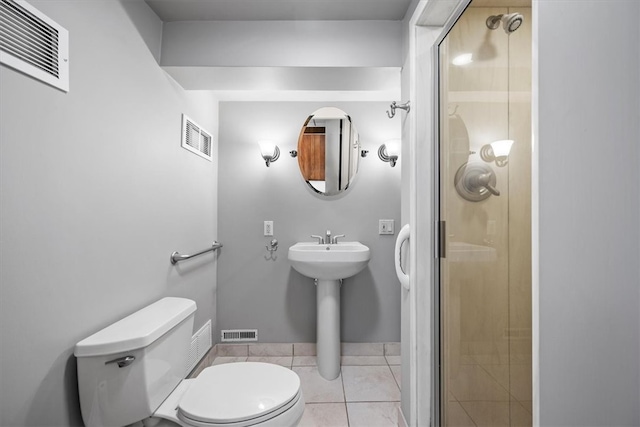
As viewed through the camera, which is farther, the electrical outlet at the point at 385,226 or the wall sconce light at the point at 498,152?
the electrical outlet at the point at 385,226

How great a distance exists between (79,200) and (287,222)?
4.67ft

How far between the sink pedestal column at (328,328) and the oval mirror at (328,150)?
2.42ft

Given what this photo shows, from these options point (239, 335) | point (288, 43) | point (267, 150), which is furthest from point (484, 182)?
point (239, 335)

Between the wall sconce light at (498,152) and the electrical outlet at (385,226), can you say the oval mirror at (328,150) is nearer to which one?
the electrical outlet at (385,226)

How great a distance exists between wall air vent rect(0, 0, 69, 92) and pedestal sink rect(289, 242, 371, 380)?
141 cm

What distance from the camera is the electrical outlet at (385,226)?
2260 millimetres

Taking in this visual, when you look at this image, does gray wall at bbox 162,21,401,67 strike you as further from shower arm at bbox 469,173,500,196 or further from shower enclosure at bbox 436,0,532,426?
shower arm at bbox 469,173,500,196

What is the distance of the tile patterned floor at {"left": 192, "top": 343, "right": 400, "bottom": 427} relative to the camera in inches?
63.4

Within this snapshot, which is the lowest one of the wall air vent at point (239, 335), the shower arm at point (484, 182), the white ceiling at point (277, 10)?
the wall air vent at point (239, 335)

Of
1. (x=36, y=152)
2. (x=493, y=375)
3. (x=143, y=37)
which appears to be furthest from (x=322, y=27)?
(x=493, y=375)

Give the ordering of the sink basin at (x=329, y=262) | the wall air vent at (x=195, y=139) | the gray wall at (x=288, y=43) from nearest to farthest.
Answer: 1. the gray wall at (x=288, y=43)
2. the wall air vent at (x=195, y=139)
3. the sink basin at (x=329, y=262)

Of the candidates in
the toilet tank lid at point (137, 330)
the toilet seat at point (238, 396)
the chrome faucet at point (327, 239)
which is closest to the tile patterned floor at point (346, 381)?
the toilet seat at point (238, 396)

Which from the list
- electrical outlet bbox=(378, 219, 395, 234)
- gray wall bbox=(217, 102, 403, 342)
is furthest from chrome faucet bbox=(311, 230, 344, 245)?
electrical outlet bbox=(378, 219, 395, 234)

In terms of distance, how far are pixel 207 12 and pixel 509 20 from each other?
1.42m
